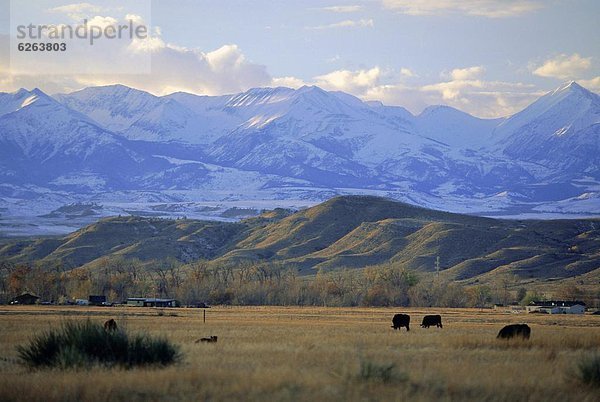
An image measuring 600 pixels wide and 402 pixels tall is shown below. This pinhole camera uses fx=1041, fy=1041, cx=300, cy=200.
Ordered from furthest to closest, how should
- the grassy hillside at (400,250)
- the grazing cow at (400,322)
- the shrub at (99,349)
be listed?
the grassy hillside at (400,250)
the grazing cow at (400,322)
the shrub at (99,349)

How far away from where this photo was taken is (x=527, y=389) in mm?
23453

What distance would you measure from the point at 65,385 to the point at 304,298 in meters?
94.1

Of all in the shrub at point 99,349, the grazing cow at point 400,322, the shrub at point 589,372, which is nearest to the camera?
the shrub at point 589,372

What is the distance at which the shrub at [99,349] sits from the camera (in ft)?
88.2

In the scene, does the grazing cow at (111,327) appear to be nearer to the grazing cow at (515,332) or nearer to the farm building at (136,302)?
the grazing cow at (515,332)

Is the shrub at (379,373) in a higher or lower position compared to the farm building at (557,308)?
lower

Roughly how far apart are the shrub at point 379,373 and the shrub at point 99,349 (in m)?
5.72

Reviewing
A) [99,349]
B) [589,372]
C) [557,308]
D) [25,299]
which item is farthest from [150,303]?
[589,372]

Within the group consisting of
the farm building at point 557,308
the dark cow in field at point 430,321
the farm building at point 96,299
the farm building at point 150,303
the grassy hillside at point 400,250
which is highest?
the grassy hillside at point 400,250

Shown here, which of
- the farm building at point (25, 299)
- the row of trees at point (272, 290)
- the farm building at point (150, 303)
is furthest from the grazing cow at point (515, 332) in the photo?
the row of trees at point (272, 290)

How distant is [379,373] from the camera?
959 inches

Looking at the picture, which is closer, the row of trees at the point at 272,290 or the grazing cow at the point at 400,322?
Answer: the grazing cow at the point at 400,322

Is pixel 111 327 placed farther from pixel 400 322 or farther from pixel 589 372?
pixel 400 322

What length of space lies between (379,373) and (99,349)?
25.5ft
